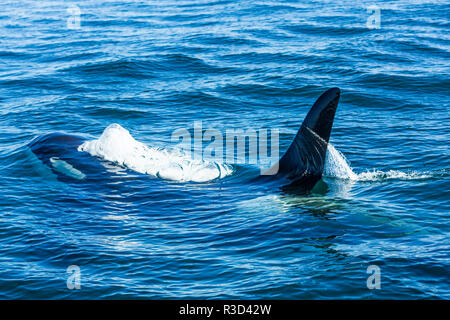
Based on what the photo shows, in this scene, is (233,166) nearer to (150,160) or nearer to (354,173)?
(150,160)

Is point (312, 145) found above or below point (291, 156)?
above

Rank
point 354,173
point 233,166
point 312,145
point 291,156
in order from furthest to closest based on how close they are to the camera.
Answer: point 233,166
point 354,173
point 291,156
point 312,145

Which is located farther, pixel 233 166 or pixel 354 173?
pixel 233 166

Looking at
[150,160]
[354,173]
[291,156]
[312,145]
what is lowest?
[354,173]

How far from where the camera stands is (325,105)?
13.2m

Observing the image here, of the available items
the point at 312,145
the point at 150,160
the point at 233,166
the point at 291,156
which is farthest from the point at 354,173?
the point at 150,160

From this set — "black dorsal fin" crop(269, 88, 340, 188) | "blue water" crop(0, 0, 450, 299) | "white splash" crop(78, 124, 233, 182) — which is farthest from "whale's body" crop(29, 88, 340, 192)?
"white splash" crop(78, 124, 233, 182)

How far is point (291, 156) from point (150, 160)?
440cm

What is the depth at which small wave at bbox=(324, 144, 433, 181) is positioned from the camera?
15.5 meters

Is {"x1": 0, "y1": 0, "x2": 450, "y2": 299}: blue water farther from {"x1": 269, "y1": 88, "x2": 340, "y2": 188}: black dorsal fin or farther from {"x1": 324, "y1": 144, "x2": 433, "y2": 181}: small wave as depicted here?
{"x1": 269, "y1": 88, "x2": 340, "y2": 188}: black dorsal fin

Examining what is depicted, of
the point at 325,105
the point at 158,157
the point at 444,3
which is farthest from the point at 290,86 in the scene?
the point at 444,3

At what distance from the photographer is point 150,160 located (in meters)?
17.3

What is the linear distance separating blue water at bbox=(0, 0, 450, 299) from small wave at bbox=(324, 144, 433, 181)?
0.16 feet
